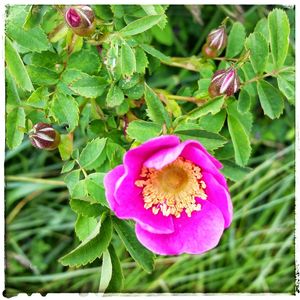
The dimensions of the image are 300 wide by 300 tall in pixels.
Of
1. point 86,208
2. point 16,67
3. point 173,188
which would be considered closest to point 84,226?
point 86,208

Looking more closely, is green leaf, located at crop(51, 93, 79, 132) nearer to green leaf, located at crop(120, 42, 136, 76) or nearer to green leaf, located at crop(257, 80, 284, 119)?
green leaf, located at crop(120, 42, 136, 76)

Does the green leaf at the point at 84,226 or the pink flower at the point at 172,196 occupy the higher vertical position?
the pink flower at the point at 172,196

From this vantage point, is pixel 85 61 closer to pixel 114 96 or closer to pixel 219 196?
pixel 114 96

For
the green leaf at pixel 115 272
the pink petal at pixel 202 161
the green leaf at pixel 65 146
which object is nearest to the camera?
the pink petal at pixel 202 161

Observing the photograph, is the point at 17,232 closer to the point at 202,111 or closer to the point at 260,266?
the point at 260,266

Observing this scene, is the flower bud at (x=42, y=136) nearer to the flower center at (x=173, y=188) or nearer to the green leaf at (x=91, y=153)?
the green leaf at (x=91, y=153)

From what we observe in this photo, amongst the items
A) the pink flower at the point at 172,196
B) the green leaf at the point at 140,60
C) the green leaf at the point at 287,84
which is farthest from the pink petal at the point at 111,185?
the green leaf at the point at 287,84
